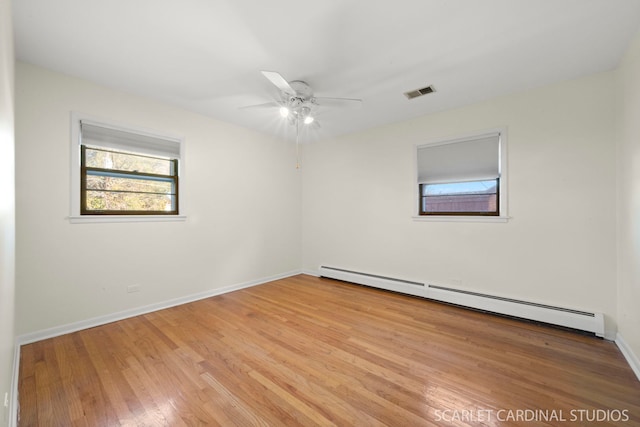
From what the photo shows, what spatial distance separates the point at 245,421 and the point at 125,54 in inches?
123

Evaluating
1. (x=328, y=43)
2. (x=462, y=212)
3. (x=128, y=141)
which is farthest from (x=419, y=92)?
(x=128, y=141)

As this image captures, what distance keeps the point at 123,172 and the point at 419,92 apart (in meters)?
→ 3.68

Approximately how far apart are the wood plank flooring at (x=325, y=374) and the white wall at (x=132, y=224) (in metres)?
0.44

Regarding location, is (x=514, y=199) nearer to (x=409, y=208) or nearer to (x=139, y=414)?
(x=409, y=208)

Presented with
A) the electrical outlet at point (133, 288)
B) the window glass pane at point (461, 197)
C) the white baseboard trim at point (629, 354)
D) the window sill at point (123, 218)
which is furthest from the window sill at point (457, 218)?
the electrical outlet at point (133, 288)

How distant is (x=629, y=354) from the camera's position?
6.84 feet

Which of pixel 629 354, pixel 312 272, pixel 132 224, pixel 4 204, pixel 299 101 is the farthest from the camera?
pixel 312 272

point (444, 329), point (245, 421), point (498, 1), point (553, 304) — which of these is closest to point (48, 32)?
point (245, 421)

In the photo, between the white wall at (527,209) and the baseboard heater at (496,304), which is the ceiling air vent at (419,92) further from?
the baseboard heater at (496,304)

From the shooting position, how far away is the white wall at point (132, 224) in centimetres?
240

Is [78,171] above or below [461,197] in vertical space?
above

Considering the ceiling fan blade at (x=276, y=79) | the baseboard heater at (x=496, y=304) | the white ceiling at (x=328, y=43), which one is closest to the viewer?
the white ceiling at (x=328, y=43)

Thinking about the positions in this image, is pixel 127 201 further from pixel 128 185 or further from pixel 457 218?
pixel 457 218

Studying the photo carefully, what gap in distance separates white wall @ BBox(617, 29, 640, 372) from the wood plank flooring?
0.37 m
